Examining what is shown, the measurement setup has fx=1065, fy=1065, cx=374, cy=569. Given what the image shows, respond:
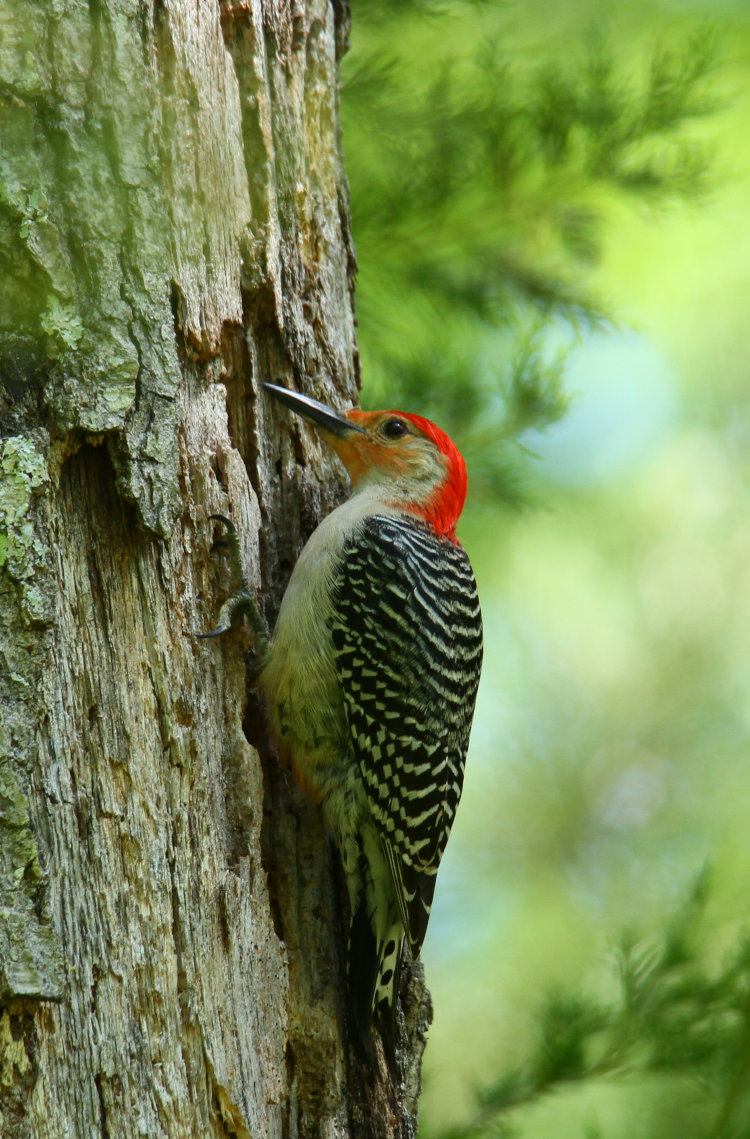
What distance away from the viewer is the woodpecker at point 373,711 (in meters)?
3.18

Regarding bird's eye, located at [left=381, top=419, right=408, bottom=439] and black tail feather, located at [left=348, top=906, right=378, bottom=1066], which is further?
bird's eye, located at [left=381, top=419, right=408, bottom=439]

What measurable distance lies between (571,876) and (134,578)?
3.94 metres

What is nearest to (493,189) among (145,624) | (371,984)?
(145,624)

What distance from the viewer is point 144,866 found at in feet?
7.66

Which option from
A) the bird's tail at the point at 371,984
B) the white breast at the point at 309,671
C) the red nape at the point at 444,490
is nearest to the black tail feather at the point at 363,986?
the bird's tail at the point at 371,984

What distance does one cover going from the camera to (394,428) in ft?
12.7

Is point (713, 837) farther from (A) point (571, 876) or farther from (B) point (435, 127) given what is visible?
(B) point (435, 127)

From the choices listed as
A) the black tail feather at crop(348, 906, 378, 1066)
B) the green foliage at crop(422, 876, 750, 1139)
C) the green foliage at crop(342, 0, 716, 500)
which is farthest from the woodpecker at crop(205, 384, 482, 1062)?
the green foliage at crop(342, 0, 716, 500)

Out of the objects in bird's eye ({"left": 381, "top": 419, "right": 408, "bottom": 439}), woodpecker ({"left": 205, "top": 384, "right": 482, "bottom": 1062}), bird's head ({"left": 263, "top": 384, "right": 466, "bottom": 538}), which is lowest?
woodpecker ({"left": 205, "top": 384, "right": 482, "bottom": 1062})

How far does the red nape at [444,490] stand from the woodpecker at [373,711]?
395 millimetres

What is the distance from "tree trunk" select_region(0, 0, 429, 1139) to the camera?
2143mm

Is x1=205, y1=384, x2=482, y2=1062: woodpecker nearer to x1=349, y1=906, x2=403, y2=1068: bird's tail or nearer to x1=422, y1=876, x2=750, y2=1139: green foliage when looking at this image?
x1=349, y1=906, x2=403, y2=1068: bird's tail

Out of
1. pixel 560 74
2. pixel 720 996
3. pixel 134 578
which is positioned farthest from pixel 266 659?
pixel 560 74

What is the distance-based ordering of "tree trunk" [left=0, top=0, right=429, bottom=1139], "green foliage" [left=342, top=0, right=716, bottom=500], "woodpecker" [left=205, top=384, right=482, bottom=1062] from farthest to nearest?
"green foliage" [left=342, top=0, right=716, bottom=500] < "woodpecker" [left=205, top=384, right=482, bottom=1062] < "tree trunk" [left=0, top=0, right=429, bottom=1139]
